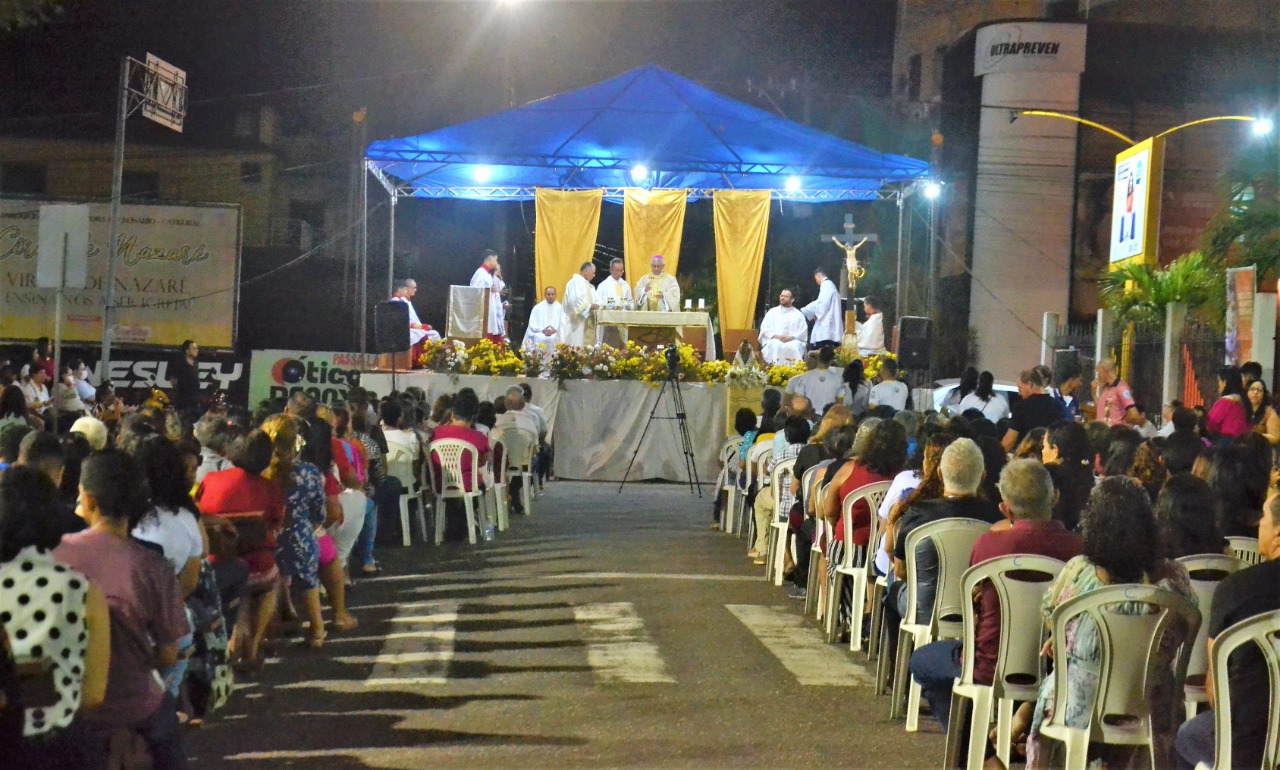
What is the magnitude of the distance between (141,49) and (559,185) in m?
20.4

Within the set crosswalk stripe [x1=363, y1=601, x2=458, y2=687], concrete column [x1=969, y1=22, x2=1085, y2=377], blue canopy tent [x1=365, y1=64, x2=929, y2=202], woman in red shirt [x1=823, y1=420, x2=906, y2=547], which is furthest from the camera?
concrete column [x1=969, y1=22, x2=1085, y2=377]

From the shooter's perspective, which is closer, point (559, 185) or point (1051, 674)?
point (1051, 674)

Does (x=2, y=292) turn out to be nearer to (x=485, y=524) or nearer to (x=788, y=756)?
(x=485, y=524)

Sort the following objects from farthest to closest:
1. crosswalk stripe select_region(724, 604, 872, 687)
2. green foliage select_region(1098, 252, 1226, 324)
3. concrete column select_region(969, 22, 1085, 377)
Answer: concrete column select_region(969, 22, 1085, 377)
green foliage select_region(1098, 252, 1226, 324)
crosswalk stripe select_region(724, 604, 872, 687)

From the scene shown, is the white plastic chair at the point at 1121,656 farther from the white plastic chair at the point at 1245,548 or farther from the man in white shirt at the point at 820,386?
the man in white shirt at the point at 820,386

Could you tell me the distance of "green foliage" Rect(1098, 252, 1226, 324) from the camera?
70.7 ft

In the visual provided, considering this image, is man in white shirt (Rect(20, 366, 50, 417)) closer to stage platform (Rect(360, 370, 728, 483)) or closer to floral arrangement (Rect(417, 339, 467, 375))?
stage platform (Rect(360, 370, 728, 483))

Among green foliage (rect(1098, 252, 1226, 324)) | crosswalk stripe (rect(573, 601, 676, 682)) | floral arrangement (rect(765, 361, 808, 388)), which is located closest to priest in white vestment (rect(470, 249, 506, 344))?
floral arrangement (rect(765, 361, 808, 388))

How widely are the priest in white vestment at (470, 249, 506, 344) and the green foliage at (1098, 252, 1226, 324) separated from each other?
9.34 meters

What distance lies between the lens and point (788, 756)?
6.38m

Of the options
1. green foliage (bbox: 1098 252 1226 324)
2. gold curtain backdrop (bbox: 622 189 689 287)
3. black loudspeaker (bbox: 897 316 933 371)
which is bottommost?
black loudspeaker (bbox: 897 316 933 371)

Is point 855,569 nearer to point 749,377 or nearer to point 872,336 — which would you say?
point 749,377

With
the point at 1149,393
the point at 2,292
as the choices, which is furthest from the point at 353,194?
the point at 1149,393

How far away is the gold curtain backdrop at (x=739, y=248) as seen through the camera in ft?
78.2
